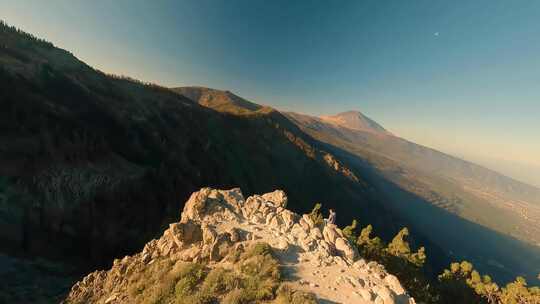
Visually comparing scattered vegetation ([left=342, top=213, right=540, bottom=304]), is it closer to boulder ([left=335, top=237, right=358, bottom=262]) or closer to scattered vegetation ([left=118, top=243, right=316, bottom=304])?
boulder ([left=335, top=237, right=358, bottom=262])

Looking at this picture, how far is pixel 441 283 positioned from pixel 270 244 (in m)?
34.9

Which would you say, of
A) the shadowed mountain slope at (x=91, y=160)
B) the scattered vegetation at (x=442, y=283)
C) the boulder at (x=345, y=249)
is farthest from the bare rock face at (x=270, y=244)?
the scattered vegetation at (x=442, y=283)

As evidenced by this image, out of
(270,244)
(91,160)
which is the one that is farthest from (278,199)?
(91,160)

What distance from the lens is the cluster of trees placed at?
28.7m

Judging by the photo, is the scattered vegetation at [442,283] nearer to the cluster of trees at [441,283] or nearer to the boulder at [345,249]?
the cluster of trees at [441,283]

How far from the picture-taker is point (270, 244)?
1507 centimetres

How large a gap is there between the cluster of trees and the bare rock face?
10996mm

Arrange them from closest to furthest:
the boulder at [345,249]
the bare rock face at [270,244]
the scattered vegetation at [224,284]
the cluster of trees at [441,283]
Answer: the scattered vegetation at [224,284] → the bare rock face at [270,244] → the boulder at [345,249] → the cluster of trees at [441,283]

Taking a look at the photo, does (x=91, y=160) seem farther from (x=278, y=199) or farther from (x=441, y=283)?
(x=441, y=283)

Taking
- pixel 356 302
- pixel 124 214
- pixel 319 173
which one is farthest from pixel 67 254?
pixel 319 173

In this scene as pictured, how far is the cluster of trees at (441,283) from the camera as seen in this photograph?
28.7 meters

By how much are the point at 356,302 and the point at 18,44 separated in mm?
93125

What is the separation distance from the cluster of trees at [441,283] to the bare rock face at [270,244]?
11.0m

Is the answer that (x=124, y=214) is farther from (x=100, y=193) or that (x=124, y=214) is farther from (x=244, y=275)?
(x=244, y=275)
